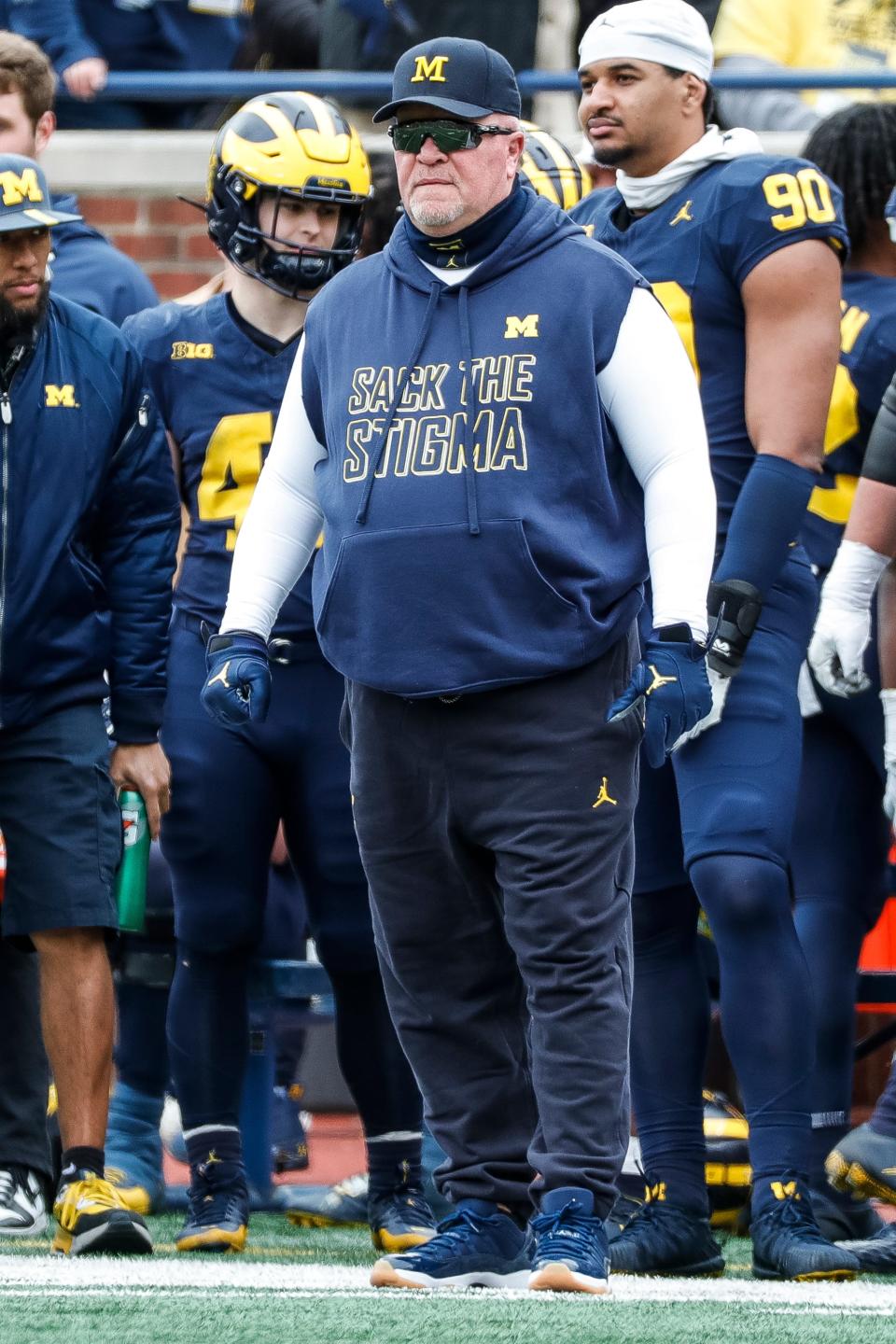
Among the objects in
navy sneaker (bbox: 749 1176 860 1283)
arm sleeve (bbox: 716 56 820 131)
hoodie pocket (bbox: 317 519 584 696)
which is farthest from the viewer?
arm sleeve (bbox: 716 56 820 131)

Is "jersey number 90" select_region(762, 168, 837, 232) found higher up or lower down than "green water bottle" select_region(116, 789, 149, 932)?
higher up

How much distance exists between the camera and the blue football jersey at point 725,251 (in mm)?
4504

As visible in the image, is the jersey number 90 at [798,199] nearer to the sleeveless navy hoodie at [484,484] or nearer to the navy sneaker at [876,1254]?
the sleeveless navy hoodie at [484,484]

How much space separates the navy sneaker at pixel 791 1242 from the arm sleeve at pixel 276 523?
1.25m

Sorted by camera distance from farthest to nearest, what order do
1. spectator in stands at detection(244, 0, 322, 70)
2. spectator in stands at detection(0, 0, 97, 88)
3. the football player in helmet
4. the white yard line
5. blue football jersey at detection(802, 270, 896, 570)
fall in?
spectator in stands at detection(244, 0, 322, 70) → spectator in stands at detection(0, 0, 97, 88) → the football player in helmet → blue football jersey at detection(802, 270, 896, 570) → the white yard line

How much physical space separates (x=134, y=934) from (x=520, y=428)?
2241 millimetres

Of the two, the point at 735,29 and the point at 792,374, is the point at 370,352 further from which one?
the point at 735,29

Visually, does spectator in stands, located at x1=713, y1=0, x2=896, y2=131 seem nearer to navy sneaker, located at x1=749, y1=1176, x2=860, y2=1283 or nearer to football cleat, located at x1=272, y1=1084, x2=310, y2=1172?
football cleat, located at x1=272, y1=1084, x2=310, y2=1172

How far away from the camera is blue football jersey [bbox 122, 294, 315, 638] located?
506 cm

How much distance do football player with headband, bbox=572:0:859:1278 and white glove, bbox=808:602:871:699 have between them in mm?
142

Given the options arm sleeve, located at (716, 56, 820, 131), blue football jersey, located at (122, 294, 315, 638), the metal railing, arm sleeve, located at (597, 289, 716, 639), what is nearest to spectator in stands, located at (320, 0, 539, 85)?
the metal railing

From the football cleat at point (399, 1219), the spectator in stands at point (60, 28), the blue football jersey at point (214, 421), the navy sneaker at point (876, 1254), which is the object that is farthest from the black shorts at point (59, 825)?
the spectator in stands at point (60, 28)

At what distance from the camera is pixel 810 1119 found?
431 cm

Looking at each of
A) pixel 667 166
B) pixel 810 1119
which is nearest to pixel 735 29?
pixel 667 166
